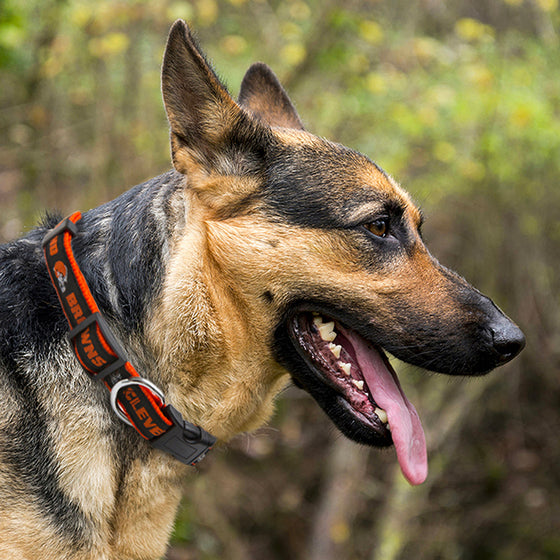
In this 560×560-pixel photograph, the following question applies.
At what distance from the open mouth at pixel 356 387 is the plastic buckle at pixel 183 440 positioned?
0.50 meters

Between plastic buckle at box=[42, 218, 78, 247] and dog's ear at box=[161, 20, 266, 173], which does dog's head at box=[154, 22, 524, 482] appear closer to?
dog's ear at box=[161, 20, 266, 173]

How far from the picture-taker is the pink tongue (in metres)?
2.77

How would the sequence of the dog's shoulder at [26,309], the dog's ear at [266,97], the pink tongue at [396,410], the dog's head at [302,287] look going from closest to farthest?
1. the dog's shoulder at [26,309]
2. the dog's head at [302,287]
3. the pink tongue at [396,410]
4. the dog's ear at [266,97]

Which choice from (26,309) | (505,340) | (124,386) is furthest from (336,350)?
(26,309)

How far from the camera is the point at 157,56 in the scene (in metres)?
6.93

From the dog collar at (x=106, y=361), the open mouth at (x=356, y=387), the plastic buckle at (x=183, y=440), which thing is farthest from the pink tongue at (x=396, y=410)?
the dog collar at (x=106, y=361)

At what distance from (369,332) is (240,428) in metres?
0.74

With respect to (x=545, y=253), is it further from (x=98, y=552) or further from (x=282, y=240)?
(x=98, y=552)

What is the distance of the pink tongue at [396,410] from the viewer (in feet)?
9.09

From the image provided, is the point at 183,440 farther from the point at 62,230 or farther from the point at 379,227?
the point at 379,227

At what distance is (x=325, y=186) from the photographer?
2.79 m

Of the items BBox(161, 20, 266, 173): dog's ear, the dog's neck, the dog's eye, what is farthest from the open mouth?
BBox(161, 20, 266, 173): dog's ear

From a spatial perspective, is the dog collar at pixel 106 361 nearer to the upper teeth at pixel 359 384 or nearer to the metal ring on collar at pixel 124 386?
A: the metal ring on collar at pixel 124 386

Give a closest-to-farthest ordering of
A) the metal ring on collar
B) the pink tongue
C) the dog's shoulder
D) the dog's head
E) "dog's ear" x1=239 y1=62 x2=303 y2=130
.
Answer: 1. the metal ring on collar
2. the dog's shoulder
3. the dog's head
4. the pink tongue
5. "dog's ear" x1=239 y1=62 x2=303 y2=130
